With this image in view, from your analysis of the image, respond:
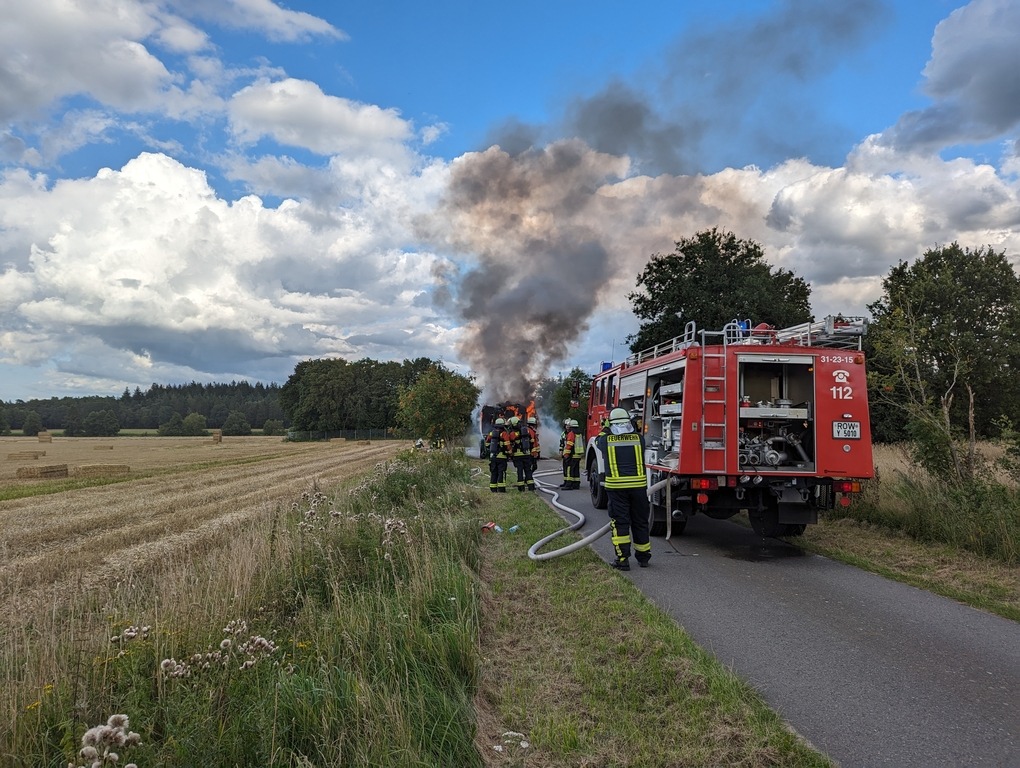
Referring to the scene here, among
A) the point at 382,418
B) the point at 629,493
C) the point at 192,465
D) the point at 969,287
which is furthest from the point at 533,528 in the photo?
the point at 382,418

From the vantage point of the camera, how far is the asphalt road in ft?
11.4

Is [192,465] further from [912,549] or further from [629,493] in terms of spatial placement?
[912,549]

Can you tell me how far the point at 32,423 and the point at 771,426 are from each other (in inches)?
4215

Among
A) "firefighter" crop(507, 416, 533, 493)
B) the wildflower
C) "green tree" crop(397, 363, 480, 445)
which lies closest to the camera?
the wildflower

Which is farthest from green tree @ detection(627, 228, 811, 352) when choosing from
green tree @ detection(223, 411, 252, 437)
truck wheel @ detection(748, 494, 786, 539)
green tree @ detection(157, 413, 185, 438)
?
green tree @ detection(223, 411, 252, 437)

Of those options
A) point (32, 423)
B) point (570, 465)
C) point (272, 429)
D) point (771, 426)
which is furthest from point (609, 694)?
point (32, 423)

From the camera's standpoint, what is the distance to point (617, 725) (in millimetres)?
3586

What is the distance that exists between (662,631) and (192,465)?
2575 centimetres

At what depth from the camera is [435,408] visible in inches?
1022

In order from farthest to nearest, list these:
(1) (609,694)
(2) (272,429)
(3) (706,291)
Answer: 1. (2) (272,429)
2. (3) (706,291)
3. (1) (609,694)

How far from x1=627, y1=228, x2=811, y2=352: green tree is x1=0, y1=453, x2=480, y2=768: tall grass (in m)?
28.0

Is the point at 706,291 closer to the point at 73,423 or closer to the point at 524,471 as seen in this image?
the point at 524,471

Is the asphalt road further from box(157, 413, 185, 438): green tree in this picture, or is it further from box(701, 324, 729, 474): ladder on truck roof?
box(157, 413, 185, 438): green tree

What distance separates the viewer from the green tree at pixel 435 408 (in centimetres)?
2591
